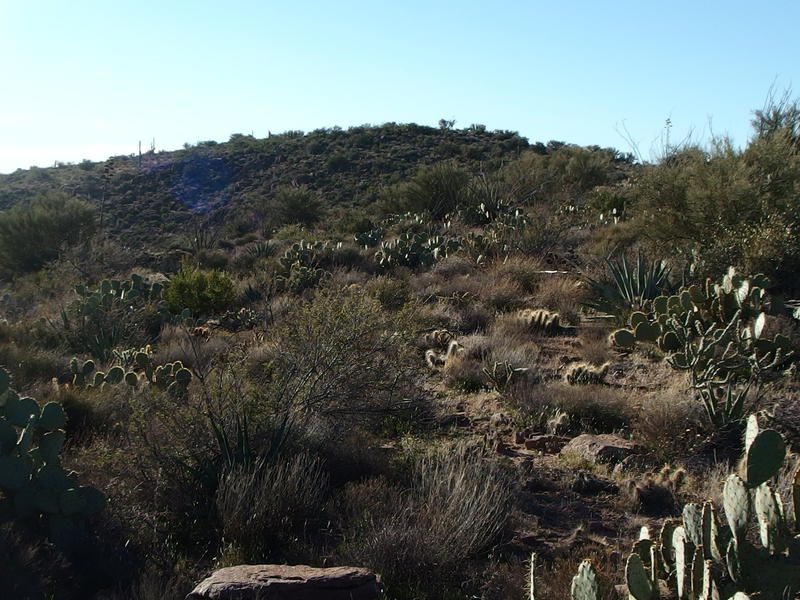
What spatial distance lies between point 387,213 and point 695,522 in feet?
79.2

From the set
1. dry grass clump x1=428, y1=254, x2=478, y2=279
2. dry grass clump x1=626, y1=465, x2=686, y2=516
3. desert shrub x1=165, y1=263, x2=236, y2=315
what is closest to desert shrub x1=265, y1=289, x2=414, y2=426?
dry grass clump x1=626, y1=465, x2=686, y2=516

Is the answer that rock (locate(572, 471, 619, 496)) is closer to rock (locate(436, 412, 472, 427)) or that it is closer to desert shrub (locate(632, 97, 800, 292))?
rock (locate(436, 412, 472, 427))

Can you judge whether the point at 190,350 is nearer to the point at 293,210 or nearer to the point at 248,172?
the point at 293,210

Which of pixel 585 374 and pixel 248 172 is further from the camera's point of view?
pixel 248 172

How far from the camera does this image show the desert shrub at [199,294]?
45.4 feet

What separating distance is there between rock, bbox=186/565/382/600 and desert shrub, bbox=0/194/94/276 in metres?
20.5

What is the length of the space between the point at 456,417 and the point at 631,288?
4.33 m

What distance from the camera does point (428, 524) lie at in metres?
4.66

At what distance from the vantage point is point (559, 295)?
12172 mm

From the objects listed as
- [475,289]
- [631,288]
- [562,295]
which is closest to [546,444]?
[631,288]

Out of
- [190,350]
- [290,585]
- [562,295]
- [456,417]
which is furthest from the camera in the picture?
[562,295]

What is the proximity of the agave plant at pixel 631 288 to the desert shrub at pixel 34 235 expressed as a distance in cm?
1711

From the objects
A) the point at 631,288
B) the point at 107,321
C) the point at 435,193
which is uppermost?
the point at 435,193

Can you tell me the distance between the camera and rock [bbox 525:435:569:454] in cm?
664
